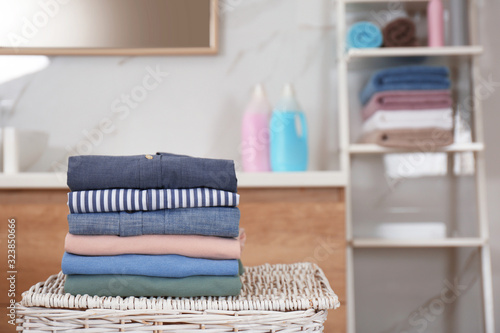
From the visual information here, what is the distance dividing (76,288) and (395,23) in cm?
129

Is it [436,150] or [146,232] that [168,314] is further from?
[436,150]

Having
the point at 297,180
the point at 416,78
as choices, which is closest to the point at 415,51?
the point at 416,78

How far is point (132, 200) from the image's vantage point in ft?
2.10

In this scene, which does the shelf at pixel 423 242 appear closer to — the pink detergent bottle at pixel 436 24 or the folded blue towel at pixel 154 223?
the pink detergent bottle at pixel 436 24

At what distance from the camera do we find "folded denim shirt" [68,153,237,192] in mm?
643

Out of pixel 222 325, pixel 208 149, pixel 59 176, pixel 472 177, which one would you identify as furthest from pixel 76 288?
pixel 472 177

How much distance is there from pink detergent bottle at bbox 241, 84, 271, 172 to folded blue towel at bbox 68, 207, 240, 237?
0.85m

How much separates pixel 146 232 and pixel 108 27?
3.91 ft

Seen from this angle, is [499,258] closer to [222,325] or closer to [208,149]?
[208,149]

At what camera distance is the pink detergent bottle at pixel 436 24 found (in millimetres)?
1515

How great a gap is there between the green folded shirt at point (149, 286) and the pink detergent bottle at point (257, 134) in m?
0.87

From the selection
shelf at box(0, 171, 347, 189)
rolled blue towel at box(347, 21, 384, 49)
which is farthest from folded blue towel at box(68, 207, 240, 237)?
rolled blue towel at box(347, 21, 384, 49)

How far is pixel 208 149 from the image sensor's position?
165 centimetres

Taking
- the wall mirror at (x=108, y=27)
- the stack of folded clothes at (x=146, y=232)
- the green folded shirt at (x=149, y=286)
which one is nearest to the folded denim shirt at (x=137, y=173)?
the stack of folded clothes at (x=146, y=232)
